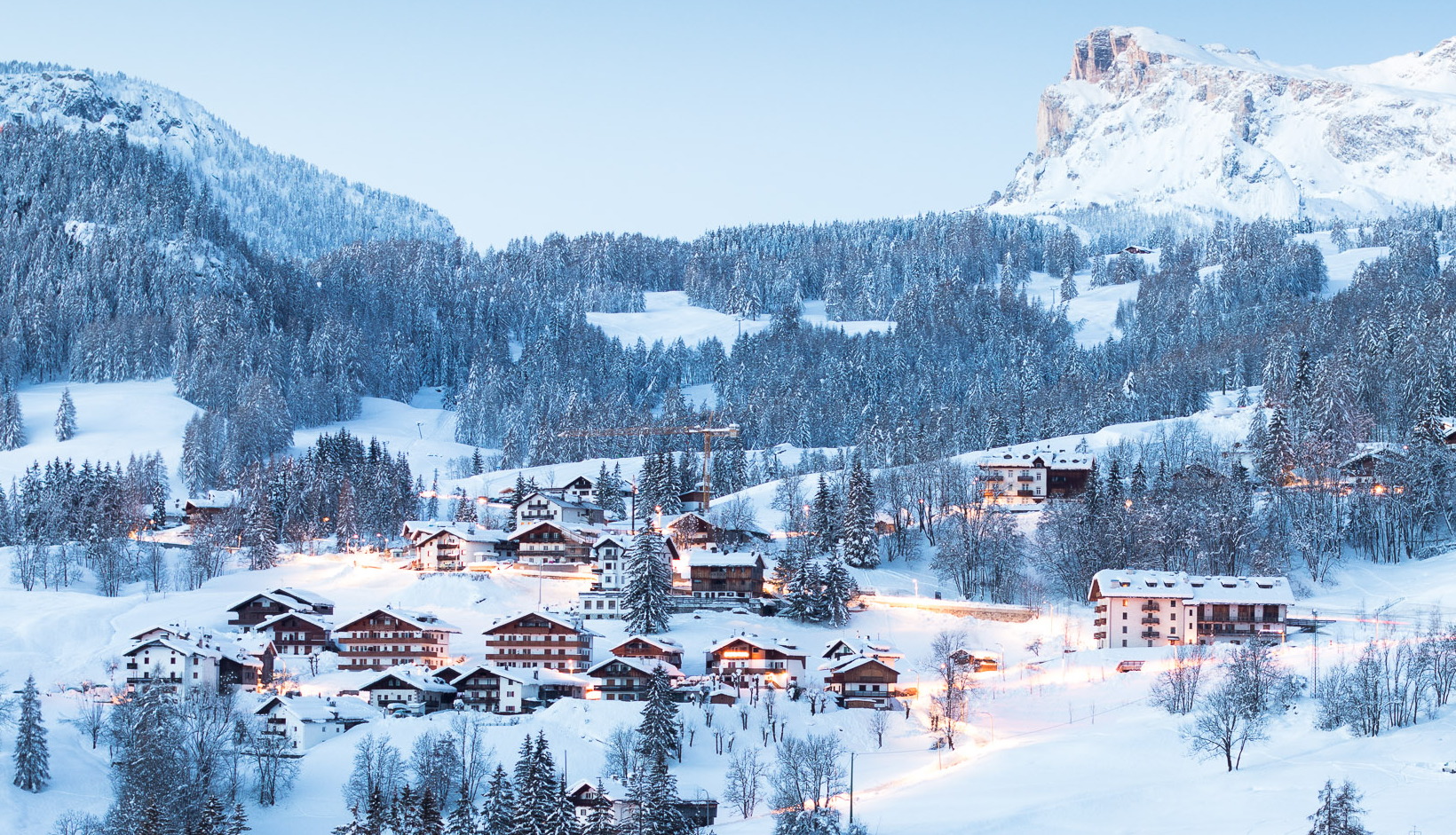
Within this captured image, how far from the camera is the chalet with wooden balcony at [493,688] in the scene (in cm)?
7625

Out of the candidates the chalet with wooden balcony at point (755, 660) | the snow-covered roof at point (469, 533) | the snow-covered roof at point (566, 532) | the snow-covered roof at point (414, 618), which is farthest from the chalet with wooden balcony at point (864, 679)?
the snow-covered roof at point (469, 533)

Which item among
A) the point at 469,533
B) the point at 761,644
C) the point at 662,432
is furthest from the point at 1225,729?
the point at 662,432

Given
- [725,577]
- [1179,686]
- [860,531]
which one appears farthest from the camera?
[860,531]

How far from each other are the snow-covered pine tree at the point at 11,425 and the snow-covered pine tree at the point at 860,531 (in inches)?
3506

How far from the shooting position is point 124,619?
87125 mm

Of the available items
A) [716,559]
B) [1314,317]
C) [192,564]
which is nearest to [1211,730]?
[716,559]

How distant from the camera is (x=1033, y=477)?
4742 inches

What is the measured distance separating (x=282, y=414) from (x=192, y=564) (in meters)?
67.2

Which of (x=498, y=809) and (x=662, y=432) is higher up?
(x=662, y=432)

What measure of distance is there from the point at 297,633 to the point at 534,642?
45.1 feet

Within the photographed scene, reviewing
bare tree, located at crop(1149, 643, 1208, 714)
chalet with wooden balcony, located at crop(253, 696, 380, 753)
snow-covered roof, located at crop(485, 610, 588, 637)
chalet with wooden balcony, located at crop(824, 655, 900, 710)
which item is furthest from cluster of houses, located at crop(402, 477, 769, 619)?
bare tree, located at crop(1149, 643, 1208, 714)

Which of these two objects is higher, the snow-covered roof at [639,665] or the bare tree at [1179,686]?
the bare tree at [1179,686]

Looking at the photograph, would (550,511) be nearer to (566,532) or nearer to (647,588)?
(566,532)

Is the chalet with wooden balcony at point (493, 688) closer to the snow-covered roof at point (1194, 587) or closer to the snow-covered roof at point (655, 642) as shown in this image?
the snow-covered roof at point (655, 642)
